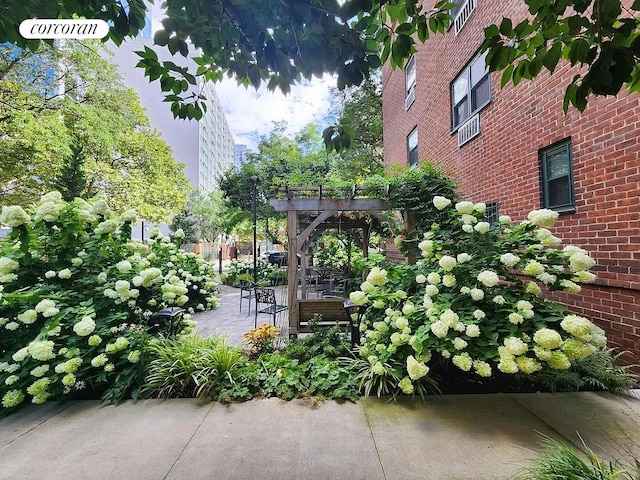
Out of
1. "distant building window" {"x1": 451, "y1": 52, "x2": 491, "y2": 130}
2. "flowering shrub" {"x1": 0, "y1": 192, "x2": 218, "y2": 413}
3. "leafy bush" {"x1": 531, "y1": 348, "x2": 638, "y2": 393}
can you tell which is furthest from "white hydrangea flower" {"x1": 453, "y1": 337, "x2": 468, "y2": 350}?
"distant building window" {"x1": 451, "y1": 52, "x2": 491, "y2": 130}

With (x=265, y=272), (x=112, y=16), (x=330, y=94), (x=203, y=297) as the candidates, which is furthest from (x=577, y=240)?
(x=330, y=94)

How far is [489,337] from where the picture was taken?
2738 mm

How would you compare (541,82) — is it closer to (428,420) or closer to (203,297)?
(428,420)

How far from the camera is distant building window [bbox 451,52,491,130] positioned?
5.48m

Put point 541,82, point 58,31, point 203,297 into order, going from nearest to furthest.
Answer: point 58,31
point 541,82
point 203,297

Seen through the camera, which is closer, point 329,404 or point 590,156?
point 329,404

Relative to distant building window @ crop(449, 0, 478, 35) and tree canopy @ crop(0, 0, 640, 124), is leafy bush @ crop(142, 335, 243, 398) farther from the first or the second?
distant building window @ crop(449, 0, 478, 35)

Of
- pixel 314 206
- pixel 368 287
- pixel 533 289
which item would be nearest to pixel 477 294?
pixel 533 289

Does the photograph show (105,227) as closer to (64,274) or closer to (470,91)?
(64,274)

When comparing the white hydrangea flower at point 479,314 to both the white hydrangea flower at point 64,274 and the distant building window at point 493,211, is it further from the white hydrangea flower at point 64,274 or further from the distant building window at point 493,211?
the white hydrangea flower at point 64,274

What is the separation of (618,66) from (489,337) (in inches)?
86.3

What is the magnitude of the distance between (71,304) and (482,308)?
4276 mm

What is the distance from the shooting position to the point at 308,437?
7.88ft

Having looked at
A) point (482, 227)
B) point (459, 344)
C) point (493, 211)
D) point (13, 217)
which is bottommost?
point (459, 344)
